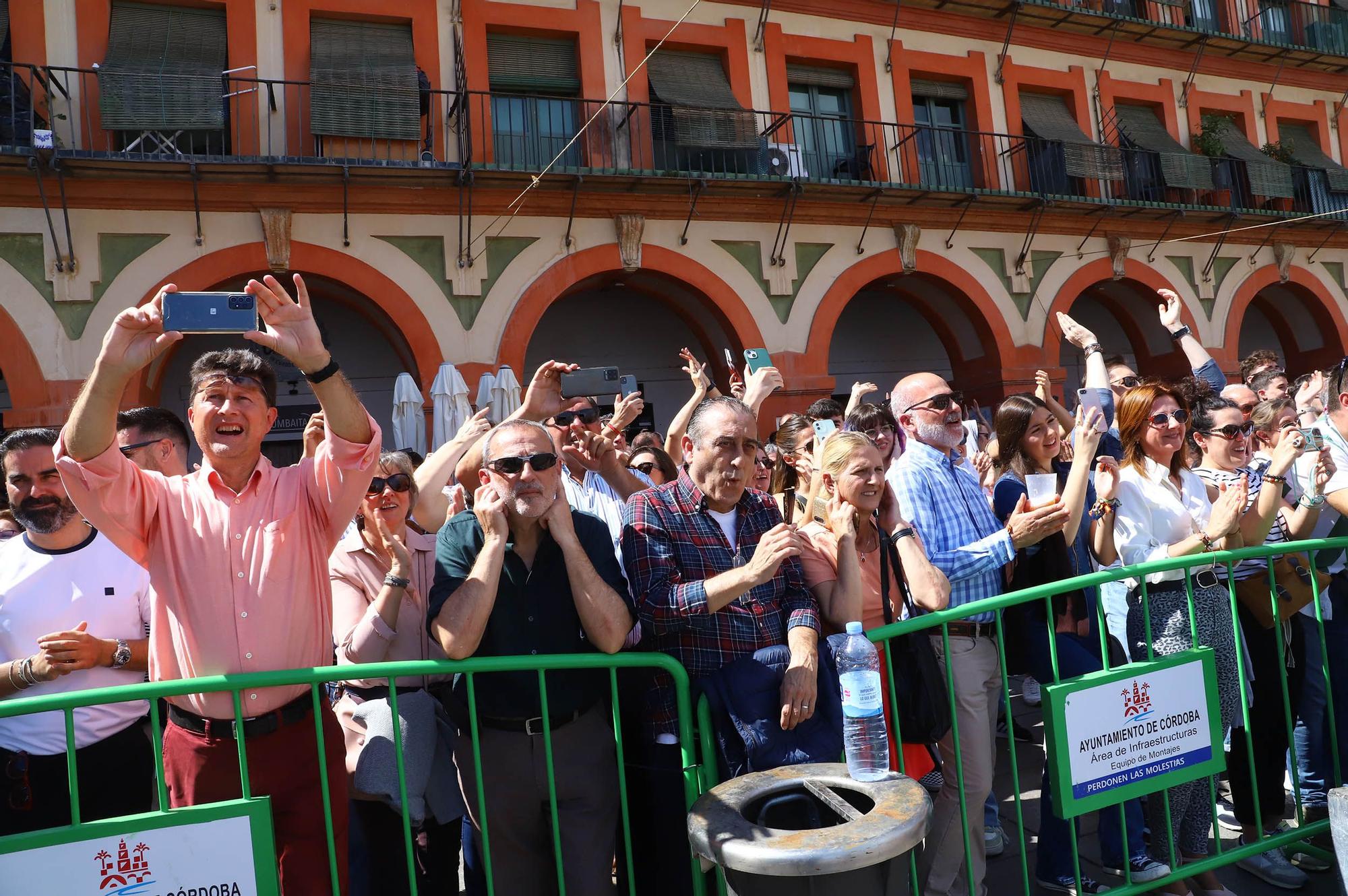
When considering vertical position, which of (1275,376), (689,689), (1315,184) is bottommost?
(689,689)

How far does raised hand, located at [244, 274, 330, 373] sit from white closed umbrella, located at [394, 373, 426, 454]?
22.4 feet

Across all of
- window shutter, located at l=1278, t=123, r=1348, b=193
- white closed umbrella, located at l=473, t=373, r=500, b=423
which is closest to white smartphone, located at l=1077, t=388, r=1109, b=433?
white closed umbrella, located at l=473, t=373, r=500, b=423

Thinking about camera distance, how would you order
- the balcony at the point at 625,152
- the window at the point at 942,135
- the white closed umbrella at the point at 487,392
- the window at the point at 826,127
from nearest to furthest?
the white closed umbrella at the point at 487,392
the balcony at the point at 625,152
the window at the point at 826,127
the window at the point at 942,135

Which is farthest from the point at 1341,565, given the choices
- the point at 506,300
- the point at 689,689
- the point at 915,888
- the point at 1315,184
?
the point at 1315,184

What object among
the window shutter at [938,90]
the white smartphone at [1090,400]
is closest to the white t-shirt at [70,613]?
the white smartphone at [1090,400]

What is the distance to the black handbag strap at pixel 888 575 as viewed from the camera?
325 centimetres

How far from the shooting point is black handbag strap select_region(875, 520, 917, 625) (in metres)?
3.25

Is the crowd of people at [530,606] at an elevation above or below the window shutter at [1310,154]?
below

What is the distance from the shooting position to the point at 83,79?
32.2ft

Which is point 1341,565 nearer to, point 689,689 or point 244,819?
point 689,689

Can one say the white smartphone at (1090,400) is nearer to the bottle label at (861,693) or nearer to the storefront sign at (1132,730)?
the storefront sign at (1132,730)

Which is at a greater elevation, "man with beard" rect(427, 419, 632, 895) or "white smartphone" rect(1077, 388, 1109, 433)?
"white smartphone" rect(1077, 388, 1109, 433)

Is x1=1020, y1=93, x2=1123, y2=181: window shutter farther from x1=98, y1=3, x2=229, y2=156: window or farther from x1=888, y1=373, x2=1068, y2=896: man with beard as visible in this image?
x1=888, y1=373, x2=1068, y2=896: man with beard

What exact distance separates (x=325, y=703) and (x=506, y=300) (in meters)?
8.84
